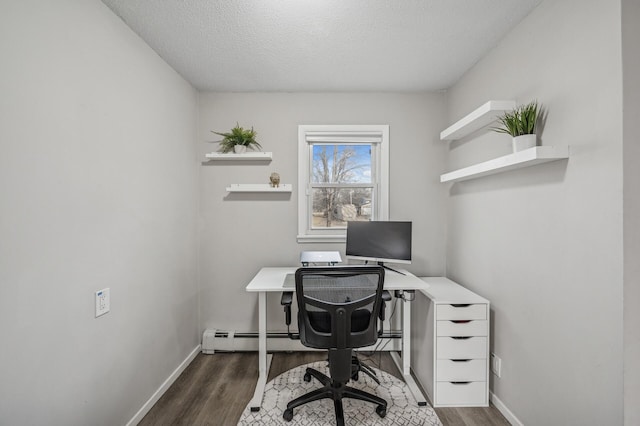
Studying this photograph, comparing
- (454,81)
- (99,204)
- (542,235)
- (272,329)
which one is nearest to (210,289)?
(272,329)

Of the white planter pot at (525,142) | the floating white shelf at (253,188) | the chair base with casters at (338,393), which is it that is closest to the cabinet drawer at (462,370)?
the chair base with casters at (338,393)

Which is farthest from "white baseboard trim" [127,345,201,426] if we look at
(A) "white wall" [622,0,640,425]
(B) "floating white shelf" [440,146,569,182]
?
(B) "floating white shelf" [440,146,569,182]

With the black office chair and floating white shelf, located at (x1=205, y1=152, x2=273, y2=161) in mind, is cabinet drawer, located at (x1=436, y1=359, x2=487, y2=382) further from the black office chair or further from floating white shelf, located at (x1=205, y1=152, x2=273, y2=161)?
floating white shelf, located at (x1=205, y1=152, x2=273, y2=161)

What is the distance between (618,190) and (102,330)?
98.0 inches

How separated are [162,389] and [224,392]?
0.44 meters

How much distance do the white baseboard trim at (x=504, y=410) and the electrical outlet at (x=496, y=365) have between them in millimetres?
163

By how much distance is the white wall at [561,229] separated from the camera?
1.27 m

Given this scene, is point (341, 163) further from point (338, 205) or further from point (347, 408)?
point (347, 408)

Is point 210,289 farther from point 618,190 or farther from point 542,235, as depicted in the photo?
point 618,190

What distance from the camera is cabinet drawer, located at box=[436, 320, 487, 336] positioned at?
80.2 inches

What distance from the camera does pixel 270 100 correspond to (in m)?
2.88

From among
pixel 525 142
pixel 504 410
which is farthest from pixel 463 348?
pixel 525 142

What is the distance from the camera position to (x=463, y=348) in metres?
2.04

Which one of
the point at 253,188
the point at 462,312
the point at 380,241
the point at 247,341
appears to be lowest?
the point at 247,341
